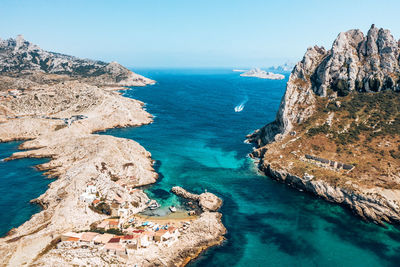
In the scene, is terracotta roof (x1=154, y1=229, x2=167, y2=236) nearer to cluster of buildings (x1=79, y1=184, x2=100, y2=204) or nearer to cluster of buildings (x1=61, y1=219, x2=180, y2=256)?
cluster of buildings (x1=61, y1=219, x2=180, y2=256)

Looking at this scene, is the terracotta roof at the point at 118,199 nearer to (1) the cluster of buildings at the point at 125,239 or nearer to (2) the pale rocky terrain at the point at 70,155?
(2) the pale rocky terrain at the point at 70,155

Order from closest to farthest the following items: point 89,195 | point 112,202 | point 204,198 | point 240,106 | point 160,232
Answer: point 160,232 < point 112,202 < point 89,195 < point 204,198 < point 240,106

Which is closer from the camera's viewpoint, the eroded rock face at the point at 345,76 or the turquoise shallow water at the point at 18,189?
the turquoise shallow water at the point at 18,189

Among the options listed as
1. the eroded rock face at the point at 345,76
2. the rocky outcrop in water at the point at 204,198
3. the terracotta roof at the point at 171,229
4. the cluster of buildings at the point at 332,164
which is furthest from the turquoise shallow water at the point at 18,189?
the eroded rock face at the point at 345,76

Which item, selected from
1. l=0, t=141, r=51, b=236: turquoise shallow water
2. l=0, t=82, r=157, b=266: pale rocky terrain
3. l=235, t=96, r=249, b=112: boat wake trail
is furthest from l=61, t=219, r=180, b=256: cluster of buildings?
l=235, t=96, r=249, b=112: boat wake trail

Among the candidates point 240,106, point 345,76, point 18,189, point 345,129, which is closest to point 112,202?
point 18,189

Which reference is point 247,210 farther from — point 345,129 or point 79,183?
point 345,129

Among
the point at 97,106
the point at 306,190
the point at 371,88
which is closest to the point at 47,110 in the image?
the point at 97,106

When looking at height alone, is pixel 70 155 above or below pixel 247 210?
above
